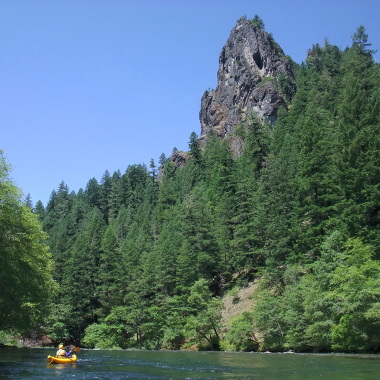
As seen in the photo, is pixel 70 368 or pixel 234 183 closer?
pixel 70 368

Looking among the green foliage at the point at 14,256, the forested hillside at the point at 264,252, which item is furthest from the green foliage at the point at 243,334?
the green foliage at the point at 14,256

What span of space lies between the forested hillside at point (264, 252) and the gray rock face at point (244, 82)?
84.6 feet

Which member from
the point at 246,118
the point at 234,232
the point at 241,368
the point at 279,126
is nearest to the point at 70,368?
the point at 241,368

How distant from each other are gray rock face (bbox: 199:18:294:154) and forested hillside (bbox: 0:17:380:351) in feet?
84.6

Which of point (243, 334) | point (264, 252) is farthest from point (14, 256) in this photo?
point (264, 252)

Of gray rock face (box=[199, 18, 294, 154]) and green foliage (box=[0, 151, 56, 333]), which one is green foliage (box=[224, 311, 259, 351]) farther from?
gray rock face (box=[199, 18, 294, 154])

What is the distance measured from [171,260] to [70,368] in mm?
32519

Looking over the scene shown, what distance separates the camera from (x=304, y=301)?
34.2 metres

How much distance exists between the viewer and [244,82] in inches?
5098

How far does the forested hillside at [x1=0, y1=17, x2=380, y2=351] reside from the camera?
1336 inches

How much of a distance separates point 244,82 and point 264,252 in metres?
90.0

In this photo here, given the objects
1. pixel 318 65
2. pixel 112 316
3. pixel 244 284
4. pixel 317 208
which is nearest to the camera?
pixel 317 208

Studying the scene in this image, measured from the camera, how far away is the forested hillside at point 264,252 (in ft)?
111

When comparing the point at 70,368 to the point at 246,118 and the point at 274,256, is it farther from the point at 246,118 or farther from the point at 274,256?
the point at 246,118
